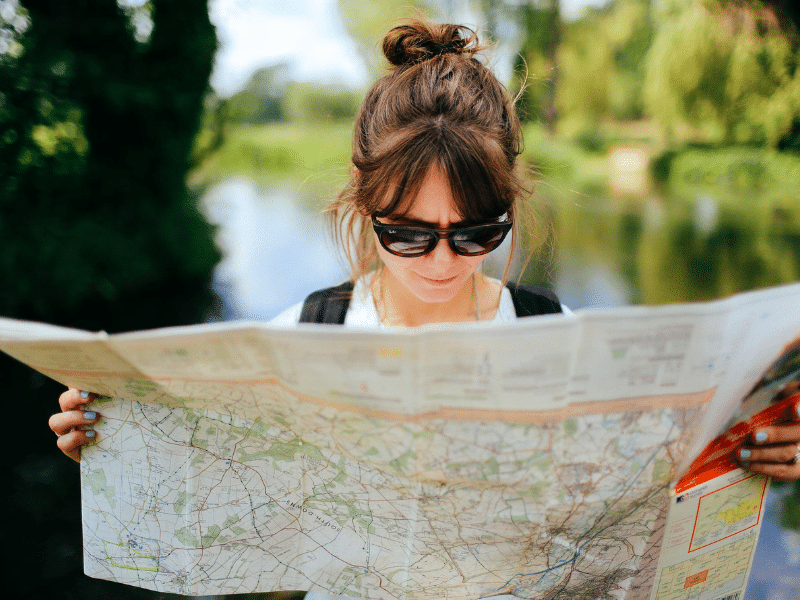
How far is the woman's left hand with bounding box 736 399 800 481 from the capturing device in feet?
2.60

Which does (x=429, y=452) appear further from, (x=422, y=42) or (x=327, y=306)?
(x=422, y=42)

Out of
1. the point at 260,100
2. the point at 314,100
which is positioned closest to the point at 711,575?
the point at 314,100

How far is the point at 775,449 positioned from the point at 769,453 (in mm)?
13

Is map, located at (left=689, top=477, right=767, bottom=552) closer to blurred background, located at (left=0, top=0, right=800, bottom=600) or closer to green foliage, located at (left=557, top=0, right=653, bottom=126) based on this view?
blurred background, located at (left=0, top=0, right=800, bottom=600)

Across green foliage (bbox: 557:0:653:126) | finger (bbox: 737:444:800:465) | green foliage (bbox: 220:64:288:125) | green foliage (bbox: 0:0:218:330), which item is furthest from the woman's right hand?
green foliage (bbox: 557:0:653:126)

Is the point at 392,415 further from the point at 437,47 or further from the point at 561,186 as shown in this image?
the point at 561,186

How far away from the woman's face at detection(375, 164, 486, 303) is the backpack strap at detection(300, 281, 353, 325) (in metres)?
0.21

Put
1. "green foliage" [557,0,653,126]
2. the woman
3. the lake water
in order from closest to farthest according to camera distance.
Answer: the woman
the lake water
"green foliage" [557,0,653,126]

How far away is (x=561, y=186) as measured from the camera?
8156 mm

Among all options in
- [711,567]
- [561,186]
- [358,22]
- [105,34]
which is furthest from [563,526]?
[561,186]

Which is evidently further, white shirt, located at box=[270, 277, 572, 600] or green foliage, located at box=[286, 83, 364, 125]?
green foliage, located at box=[286, 83, 364, 125]

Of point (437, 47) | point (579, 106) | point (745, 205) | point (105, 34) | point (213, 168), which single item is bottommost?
point (437, 47)

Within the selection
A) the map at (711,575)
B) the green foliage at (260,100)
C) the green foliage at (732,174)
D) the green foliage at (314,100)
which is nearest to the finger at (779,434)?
Answer: the map at (711,575)

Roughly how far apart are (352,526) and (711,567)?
0.59m
